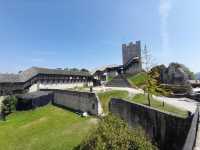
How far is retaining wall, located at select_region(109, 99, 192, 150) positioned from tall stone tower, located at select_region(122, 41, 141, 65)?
59.4m

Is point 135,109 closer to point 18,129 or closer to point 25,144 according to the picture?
point 25,144

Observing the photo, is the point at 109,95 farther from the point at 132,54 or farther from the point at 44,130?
the point at 132,54

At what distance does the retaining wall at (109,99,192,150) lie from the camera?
33.4 ft

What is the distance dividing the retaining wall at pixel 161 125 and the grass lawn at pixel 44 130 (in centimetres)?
910

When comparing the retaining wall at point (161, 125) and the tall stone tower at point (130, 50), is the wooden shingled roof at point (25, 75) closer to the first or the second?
the tall stone tower at point (130, 50)

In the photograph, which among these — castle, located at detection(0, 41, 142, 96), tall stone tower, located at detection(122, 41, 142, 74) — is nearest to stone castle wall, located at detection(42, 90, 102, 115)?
castle, located at detection(0, 41, 142, 96)

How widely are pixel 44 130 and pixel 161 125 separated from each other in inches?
815

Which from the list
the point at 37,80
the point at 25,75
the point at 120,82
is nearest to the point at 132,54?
the point at 120,82

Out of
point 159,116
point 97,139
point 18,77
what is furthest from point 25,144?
point 18,77

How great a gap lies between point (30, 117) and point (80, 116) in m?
10.1

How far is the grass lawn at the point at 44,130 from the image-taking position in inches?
904

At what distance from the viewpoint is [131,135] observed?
12.8m

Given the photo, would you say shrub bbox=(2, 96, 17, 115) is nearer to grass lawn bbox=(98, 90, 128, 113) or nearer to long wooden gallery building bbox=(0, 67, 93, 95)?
long wooden gallery building bbox=(0, 67, 93, 95)

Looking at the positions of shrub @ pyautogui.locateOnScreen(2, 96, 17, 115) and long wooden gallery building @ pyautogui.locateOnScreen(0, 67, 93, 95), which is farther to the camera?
long wooden gallery building @ pyautogui.locateOnScreen(0, 67, 93, 95)
